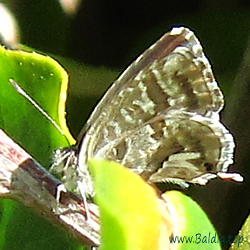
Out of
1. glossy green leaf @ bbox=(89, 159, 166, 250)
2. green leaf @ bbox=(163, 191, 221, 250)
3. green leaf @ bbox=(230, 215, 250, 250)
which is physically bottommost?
green leaf @ bbox=(230, 215, 250, 250)

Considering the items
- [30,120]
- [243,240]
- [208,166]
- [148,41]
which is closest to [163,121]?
[208,166]

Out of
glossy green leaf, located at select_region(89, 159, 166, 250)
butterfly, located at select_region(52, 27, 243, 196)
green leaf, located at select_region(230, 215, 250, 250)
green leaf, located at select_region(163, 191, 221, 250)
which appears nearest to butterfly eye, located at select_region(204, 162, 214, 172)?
butterfly, located at select_region(52, 27, 243, 196)

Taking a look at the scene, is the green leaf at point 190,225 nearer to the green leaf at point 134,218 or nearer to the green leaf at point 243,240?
the green leaf at point 134,218

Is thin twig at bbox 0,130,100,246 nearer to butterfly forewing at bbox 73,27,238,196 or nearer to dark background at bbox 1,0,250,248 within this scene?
butterfly forewing at bbox 73,27,238,196

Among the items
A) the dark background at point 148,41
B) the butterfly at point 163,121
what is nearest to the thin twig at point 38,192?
the butterfly at point 163,121

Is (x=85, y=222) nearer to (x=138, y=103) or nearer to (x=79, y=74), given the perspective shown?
(x=138, y=103)

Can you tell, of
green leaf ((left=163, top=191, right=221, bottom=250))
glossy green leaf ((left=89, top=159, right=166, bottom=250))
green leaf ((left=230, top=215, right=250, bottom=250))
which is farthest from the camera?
green leaf ((left=230, top=215, right=250, bottom=250))

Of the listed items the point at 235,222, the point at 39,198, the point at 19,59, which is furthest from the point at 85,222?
the point at 235,222
